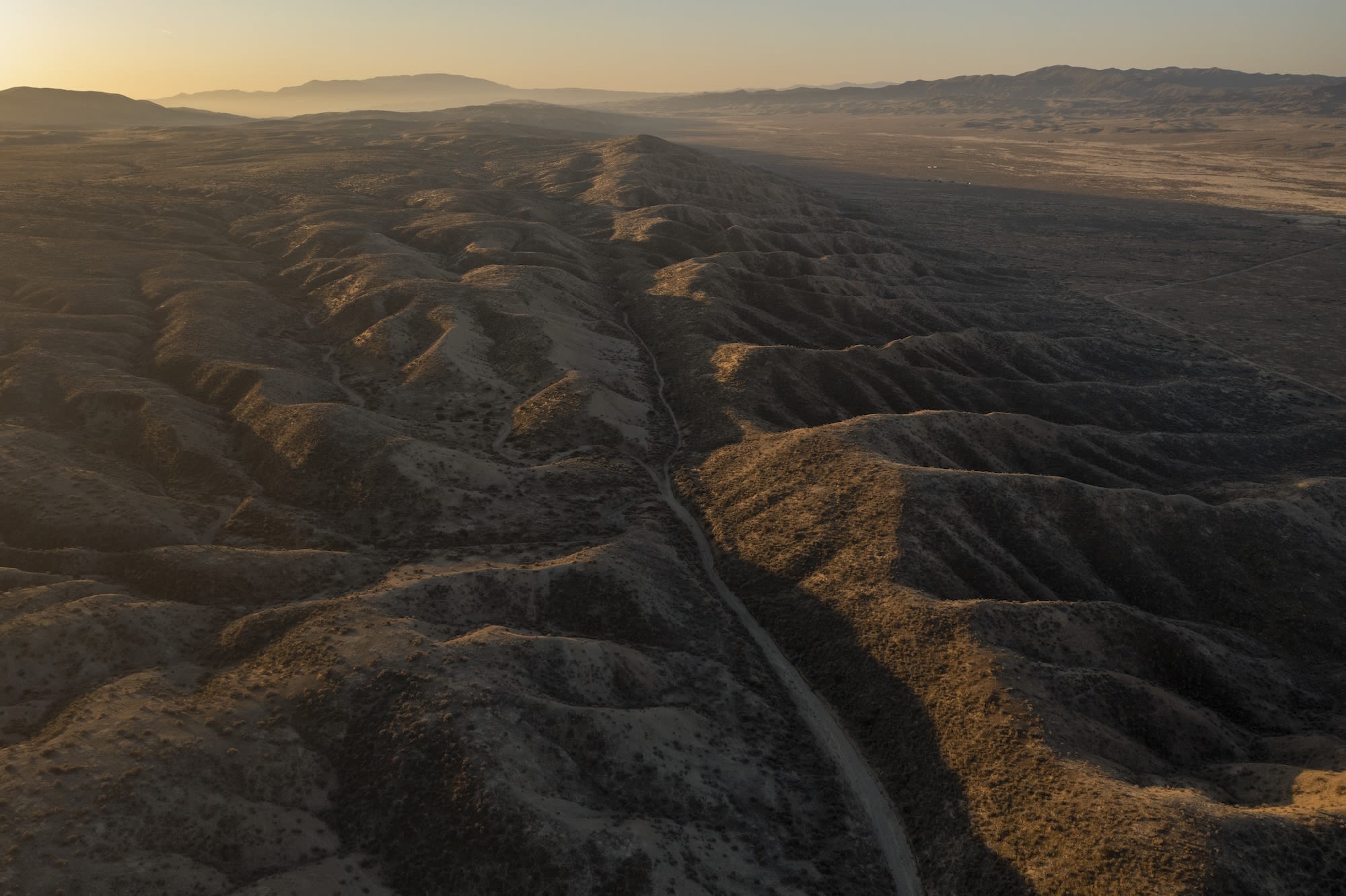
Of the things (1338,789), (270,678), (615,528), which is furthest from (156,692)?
(1338,789)

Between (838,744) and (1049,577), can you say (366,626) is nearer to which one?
(838,744)

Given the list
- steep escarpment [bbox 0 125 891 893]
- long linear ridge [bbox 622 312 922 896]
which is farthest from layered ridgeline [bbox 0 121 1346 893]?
long linear ridge [bbox 622 312 922 896]

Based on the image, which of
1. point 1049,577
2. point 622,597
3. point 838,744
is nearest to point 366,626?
point 622,597

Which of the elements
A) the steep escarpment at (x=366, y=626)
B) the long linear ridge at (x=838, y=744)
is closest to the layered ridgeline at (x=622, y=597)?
the steep escarpment at (x=366, y=626)

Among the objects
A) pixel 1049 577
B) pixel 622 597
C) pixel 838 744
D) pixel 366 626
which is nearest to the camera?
pixel 366 626

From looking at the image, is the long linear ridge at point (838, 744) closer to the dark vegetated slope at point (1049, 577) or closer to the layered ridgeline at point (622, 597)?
Result: the layered ridgeline at point (622, 597)

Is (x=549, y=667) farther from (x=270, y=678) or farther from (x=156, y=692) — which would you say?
(x=156, y=692)
